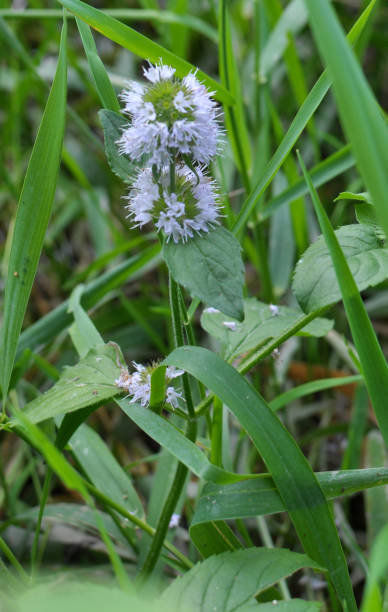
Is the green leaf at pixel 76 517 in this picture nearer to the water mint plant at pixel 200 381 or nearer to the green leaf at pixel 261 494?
the water mint plant at pixel 200 381

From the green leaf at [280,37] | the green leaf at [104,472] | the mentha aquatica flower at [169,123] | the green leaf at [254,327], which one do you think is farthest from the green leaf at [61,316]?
the green leaf at [280,37]

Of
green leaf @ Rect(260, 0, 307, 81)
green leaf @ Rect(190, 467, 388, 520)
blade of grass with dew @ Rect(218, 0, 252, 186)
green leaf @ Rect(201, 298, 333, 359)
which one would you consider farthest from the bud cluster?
green leaf @ Rect(260, 0, 307, 81)

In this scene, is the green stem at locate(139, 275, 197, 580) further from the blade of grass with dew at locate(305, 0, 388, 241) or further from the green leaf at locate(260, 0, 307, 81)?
the green leaf at locate(260, 0, 307, 81)

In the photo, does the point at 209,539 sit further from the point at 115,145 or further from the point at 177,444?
the point at 115,145

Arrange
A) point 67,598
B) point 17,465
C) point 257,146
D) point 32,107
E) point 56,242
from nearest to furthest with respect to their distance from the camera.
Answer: point 67,598, point 17,465, point 257,146, point 56,242, point 32,107

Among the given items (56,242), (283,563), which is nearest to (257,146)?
(56,242)

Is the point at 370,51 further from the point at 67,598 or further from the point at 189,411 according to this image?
the point at 67,598
